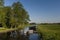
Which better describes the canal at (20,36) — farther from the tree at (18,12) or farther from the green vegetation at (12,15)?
the tree at (18,12)

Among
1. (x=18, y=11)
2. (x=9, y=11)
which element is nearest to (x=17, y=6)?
(x=18, y=11)

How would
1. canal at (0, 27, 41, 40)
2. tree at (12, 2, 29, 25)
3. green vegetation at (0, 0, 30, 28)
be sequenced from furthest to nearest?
tree at (12, 2, 29, 25)
green vegetation at (0, 0, 30, 28)
canal at (0, 27, 41, 40)

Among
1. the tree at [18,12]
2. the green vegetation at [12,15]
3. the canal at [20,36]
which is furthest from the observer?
the tree at [18,12]

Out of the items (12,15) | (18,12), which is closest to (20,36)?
(12,15)

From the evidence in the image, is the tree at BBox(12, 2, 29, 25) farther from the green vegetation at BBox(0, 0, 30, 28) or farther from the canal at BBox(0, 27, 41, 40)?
the canal at BBox(0, 27, 41, 40)

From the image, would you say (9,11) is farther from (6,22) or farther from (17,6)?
(17,6)

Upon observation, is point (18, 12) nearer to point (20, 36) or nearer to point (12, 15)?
point (12, 15)

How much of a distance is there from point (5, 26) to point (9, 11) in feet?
24.3

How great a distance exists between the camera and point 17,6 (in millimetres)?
76500

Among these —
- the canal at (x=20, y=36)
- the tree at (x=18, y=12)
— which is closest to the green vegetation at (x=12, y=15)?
the tree at (x=18, y=12)

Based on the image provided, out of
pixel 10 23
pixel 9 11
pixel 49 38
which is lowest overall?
pixel 49 38

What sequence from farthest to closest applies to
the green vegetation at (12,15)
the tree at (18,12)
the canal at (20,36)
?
the tree at (18,12), the green vegetation at (12,15), the canal at (20,36)

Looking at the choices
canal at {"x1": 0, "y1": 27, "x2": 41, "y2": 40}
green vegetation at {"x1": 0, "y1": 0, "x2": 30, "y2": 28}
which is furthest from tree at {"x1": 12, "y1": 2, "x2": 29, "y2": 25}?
canal at {"x1": 0, "y1": 27, "x2": 41, "y2": 40}

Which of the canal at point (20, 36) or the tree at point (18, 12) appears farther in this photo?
the tree at point (18, 12)
